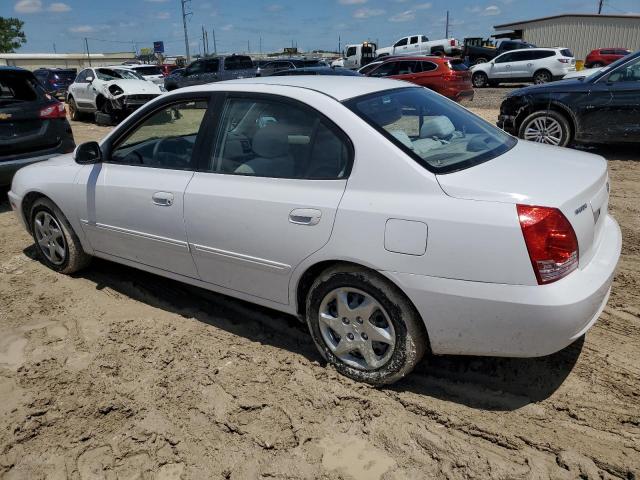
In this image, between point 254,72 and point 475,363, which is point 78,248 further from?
point 254,72

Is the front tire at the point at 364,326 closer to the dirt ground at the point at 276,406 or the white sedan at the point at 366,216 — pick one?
the white sedan at the point at 366,216

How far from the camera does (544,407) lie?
277 centimetres

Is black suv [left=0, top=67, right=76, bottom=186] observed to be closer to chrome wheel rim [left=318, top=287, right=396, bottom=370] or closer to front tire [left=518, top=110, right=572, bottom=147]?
chrome wheel rim [left=318, top=287, right=396, bottom=370]

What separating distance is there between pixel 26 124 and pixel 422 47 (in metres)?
30.2

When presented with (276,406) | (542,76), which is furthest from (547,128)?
(542,76)

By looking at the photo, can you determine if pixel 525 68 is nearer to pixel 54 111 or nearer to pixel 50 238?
pixel 54 111

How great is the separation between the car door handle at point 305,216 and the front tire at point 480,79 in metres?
24.2

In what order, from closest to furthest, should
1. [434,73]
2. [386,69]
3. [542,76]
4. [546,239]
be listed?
[546,239], [434,73], [386,69], [542,76]

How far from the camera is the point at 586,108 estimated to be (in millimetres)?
7742

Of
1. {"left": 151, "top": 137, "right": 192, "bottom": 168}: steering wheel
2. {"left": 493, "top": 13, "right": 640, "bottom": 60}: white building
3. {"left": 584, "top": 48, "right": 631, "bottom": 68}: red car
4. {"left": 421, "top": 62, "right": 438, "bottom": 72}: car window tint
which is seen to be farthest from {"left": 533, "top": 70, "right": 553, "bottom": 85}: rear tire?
{"left": 493, "top": 13, "right": 640, "bottom": 60}: white building

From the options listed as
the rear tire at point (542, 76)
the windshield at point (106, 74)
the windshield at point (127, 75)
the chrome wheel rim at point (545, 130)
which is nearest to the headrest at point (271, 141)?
the chrome wheel rim at point (545, 130)

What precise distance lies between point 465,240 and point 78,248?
341 centimetres

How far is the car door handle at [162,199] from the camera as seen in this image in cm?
345

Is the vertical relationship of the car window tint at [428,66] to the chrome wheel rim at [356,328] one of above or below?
above
